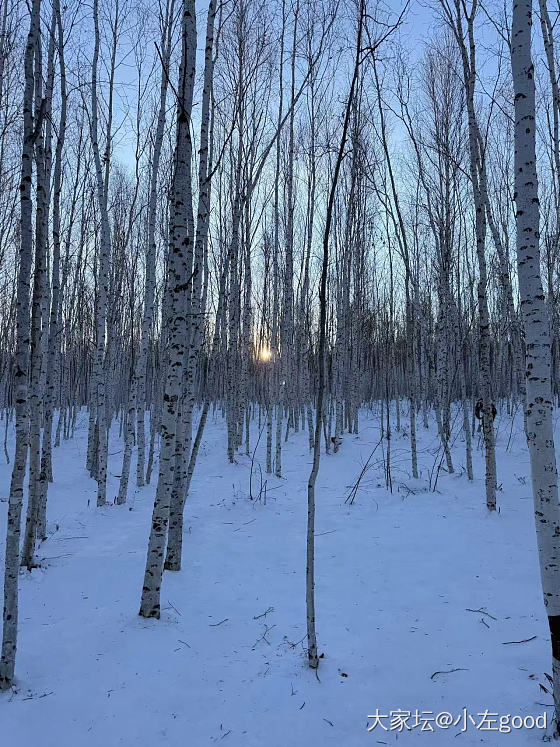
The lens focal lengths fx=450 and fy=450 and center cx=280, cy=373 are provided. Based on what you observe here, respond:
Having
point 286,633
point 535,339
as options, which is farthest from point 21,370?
point 535,339

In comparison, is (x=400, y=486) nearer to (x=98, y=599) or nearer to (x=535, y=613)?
(x=535, y=613)

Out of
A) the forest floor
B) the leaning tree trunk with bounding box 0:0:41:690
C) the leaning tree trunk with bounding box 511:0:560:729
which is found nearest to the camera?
the leaning tree trunk with bounding box 511:0:560:729

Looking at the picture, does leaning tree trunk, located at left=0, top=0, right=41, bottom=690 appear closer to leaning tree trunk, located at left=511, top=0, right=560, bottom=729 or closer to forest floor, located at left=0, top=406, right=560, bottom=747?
forest floor, located at left=0, top=406, right=560, bottom=747

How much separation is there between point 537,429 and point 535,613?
2.12 meters

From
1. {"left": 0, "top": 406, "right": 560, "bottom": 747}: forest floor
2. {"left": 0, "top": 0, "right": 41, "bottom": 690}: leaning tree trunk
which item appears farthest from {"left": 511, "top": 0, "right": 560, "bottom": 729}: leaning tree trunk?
{"left": 0, "top": 0, "right": 41, "bottom": 690}: leaning tree trunk

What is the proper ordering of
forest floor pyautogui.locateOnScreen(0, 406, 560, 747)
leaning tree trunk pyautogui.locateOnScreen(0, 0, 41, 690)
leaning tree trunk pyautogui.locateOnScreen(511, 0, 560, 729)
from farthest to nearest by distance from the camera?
leaning tree trunk pyautogui.locateOnScreen(0, 0, 41, 690) → forest floor pyautogui.locateOnScreen(0, 406, 560, 747) → leaning tree trunk pyautogui.locateOnScreen(511, 0, 560, 729)

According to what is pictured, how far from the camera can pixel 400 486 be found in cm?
759

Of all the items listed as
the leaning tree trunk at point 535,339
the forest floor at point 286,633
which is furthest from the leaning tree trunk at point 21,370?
the leaning tree trunk at point 535,339

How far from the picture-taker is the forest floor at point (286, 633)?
7.77 feet

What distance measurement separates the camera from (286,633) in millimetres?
3266

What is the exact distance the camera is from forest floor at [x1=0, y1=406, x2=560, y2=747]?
7.77 ft

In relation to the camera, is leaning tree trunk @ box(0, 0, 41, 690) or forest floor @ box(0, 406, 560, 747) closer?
forest floor @ box(0, 406, 560, 747)

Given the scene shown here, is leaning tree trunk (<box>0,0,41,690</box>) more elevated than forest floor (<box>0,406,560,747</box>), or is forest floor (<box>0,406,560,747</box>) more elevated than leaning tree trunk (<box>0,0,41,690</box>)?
leaning tree trunk (<box>0,0,41,690</box>)

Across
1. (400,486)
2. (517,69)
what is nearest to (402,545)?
(400,486)
